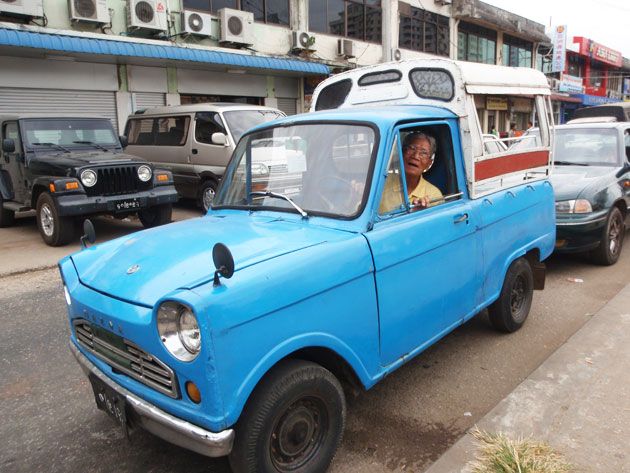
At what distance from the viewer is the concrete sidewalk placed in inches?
106

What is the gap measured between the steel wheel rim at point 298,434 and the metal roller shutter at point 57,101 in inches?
485

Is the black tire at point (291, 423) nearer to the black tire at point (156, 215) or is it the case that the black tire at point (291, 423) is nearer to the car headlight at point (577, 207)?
the car headlight at point (577, 207)

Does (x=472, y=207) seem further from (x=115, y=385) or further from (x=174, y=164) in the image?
(x=174, y=164)

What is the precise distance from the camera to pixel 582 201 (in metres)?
6.03

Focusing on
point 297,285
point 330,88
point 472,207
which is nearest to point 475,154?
point 472,207

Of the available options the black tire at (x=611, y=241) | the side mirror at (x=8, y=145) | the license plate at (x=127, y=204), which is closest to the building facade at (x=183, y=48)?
the side mirror at (x=8, y=145)

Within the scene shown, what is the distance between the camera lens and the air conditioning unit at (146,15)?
1320 cm

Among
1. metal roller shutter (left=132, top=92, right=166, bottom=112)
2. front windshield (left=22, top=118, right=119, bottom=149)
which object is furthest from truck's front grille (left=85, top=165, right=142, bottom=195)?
metal roller shutter (left=132, top=92, right=166, bottom=112)

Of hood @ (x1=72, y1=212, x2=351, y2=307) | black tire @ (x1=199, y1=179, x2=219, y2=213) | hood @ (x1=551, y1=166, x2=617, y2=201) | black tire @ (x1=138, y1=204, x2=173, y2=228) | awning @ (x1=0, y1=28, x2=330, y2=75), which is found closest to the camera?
hood @ (x1=72, y1=212, x2=351, y2=307)

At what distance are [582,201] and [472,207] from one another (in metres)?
3.22

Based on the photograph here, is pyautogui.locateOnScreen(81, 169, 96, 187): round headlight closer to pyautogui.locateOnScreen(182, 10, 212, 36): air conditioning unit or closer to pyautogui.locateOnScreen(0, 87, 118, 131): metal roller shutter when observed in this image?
pyautogui.locateOnScreen(0, 87, 118, 131): metal roller shutter

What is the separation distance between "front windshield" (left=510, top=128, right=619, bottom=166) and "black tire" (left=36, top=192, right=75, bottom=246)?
23.3 feet

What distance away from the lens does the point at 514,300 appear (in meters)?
→ 4.39

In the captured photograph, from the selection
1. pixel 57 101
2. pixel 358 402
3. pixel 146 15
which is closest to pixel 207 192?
pixel 57 101
